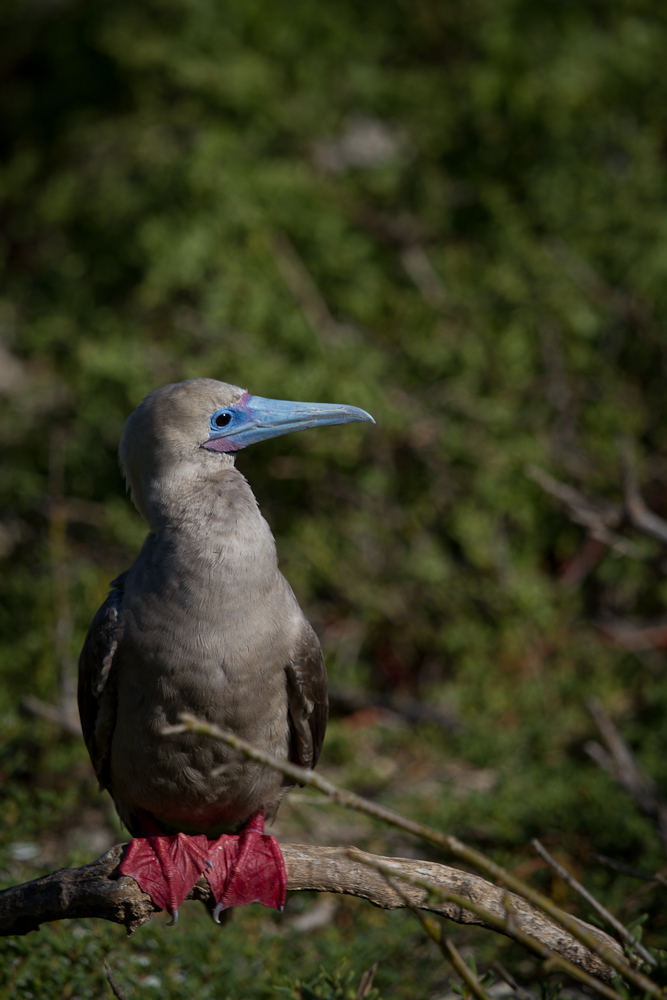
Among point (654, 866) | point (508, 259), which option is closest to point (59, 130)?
point (508, 259)

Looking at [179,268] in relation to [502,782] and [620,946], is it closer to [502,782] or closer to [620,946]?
[502,782]

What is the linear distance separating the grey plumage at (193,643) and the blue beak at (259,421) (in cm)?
4

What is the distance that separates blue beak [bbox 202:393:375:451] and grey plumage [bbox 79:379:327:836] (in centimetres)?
4

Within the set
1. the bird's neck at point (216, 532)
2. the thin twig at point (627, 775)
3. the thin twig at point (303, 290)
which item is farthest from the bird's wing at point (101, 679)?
the thin twig at point (303, 290)

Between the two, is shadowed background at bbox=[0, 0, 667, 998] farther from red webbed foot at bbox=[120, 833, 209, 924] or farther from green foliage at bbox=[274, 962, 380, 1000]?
green foliage at bbox=[274, 962, 380, 1000]

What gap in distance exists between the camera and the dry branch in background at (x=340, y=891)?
246 centimetres

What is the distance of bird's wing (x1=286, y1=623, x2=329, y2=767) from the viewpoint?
3080 mm

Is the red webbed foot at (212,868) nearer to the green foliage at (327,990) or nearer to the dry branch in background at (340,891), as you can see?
the dry branch in background at (340,891)

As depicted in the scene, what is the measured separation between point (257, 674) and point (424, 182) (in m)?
4.64

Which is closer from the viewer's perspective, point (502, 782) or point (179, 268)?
point (502, 782)

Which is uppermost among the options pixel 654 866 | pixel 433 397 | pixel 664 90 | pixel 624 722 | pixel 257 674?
pixel 664 90

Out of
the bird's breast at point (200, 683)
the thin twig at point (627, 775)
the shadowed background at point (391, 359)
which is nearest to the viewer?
the bird's breast at point (200, 683)

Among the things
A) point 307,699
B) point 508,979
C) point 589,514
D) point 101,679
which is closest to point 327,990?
point 508,979

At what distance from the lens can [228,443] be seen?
3.09 metres
